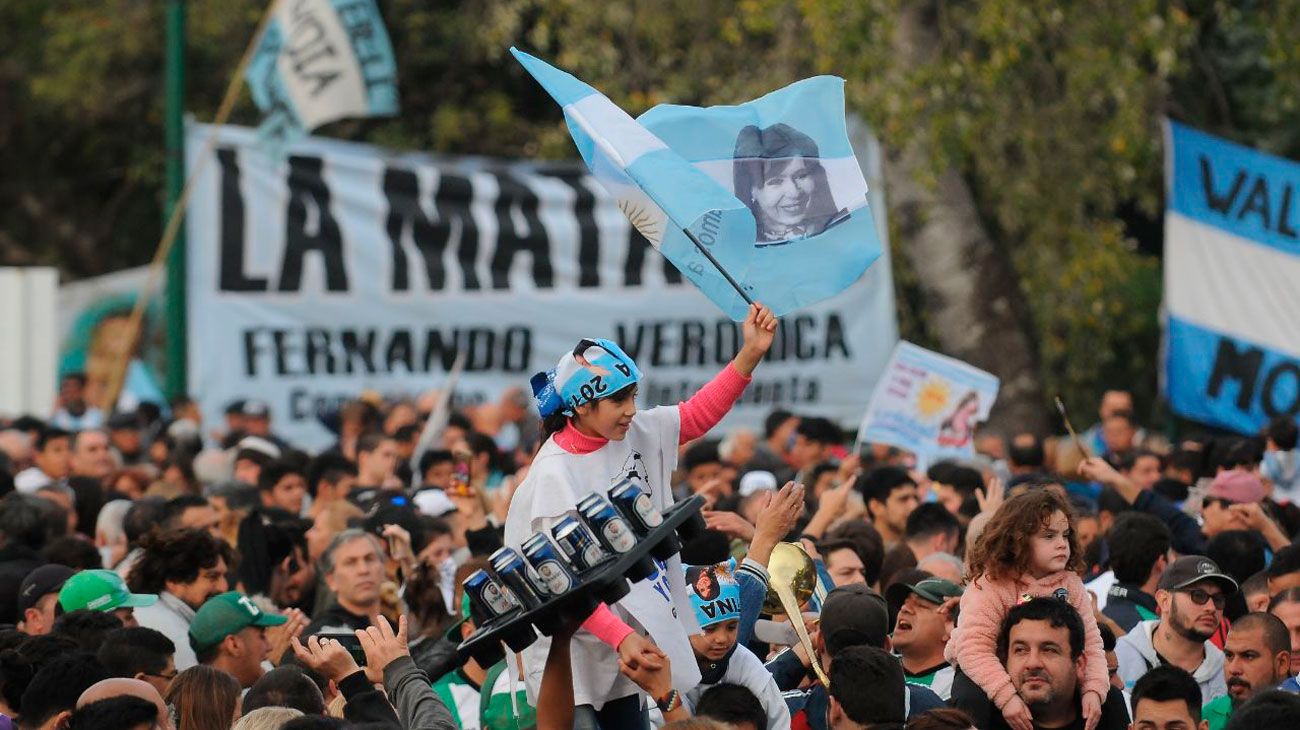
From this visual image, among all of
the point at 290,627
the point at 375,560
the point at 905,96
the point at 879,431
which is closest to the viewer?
the point at 290,627

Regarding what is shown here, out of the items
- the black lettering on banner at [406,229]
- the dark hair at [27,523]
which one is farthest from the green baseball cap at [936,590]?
the black lettering on banner at [406,229]

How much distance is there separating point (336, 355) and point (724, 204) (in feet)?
37.8

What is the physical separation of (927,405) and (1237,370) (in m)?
3.31

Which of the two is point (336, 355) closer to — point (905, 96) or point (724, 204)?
point (905, 96)

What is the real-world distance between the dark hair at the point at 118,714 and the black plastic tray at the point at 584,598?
0.97m

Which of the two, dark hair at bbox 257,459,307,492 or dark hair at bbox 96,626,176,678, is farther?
dark hair at bbox 257,459,307,492

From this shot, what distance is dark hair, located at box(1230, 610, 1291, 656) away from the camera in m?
7.30

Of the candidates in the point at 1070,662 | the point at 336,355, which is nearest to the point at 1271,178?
the point at 336,355

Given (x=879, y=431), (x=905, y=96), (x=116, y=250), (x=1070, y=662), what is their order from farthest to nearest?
(x=116, y=250) < (x=905, y=96) < (x=879, y=431) < (x=1070, y=662)

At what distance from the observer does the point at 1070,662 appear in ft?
20.5

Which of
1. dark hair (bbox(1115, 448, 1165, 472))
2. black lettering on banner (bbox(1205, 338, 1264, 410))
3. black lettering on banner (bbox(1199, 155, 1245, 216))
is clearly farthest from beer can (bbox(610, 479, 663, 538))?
black lettering on banner (bbox(1199, 155, 1245, 216))

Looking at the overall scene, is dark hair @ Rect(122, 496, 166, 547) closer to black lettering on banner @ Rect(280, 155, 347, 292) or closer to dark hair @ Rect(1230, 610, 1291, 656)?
dark hair @ Rect(1230, 610, 1291, 656)

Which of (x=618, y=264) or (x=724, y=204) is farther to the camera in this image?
(x=618, y=264)

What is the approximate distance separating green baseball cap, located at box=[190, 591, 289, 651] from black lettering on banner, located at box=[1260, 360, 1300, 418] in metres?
8.73
